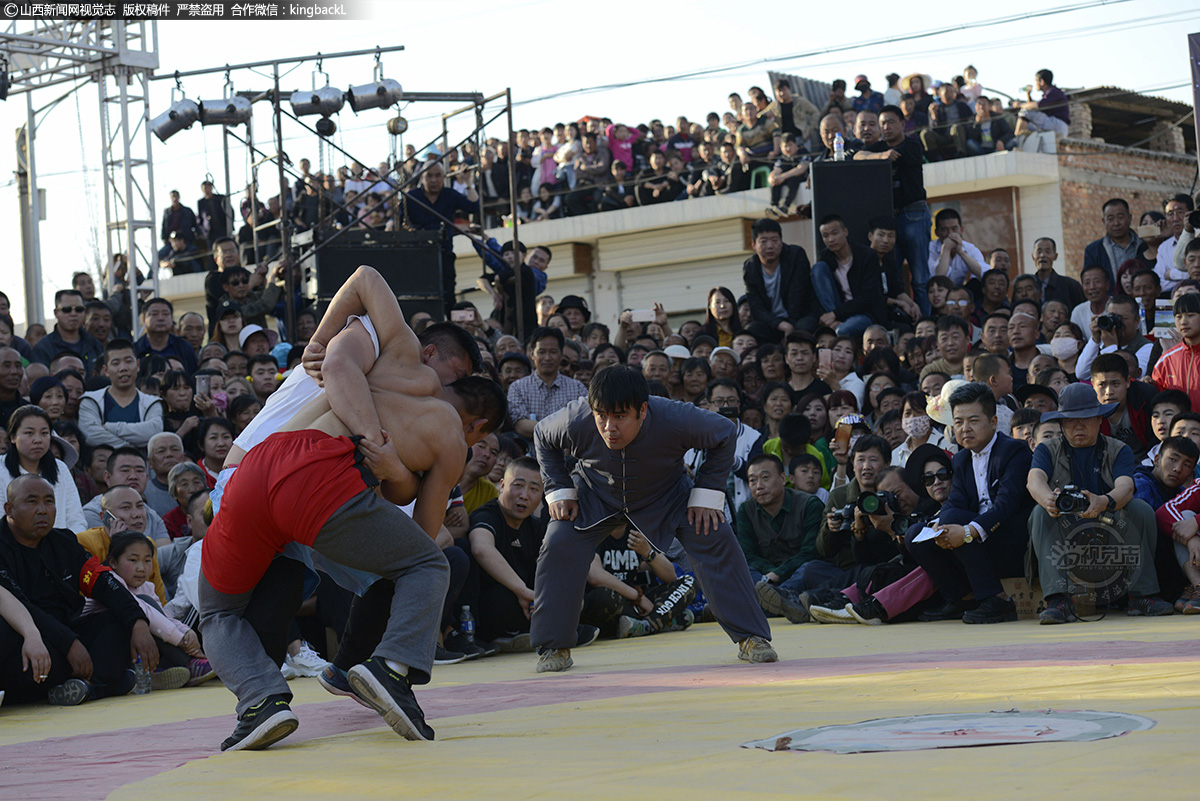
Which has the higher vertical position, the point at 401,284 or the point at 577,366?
the point at 401,284

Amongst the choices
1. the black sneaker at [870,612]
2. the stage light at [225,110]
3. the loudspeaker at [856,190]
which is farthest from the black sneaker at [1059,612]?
the stage light at [225,110]

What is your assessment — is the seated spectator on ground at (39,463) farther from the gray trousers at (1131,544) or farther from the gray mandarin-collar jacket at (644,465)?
the gray trousers at (1131,544)

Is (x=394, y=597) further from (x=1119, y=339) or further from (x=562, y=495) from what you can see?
(x=1119, y=339)

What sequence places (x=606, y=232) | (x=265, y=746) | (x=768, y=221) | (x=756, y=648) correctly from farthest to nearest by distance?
(x=606, y=232)
(x=768, y=221)
(x=756, y=648)
(x=265, y=746)

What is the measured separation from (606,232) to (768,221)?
925 cm

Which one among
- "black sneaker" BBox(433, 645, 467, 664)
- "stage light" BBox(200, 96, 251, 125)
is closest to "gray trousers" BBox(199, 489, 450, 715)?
"black sneaker" BBox(433, 645, 467, 664)

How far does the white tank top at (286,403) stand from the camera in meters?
3.79

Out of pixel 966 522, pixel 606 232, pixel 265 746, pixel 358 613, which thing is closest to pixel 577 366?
pixel 966 522

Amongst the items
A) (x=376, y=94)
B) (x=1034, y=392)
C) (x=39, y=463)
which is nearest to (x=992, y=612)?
(x=1034, y=392)

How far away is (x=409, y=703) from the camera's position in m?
3.42

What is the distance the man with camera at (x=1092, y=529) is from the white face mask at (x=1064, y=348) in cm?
239

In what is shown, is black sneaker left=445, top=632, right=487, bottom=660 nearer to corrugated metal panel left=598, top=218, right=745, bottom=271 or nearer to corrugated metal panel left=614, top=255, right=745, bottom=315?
corrugated metal panel left=598, top=218, right=745, bottom=271

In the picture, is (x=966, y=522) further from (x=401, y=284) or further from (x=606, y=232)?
(x=606, y=232)

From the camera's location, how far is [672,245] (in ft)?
65.8
